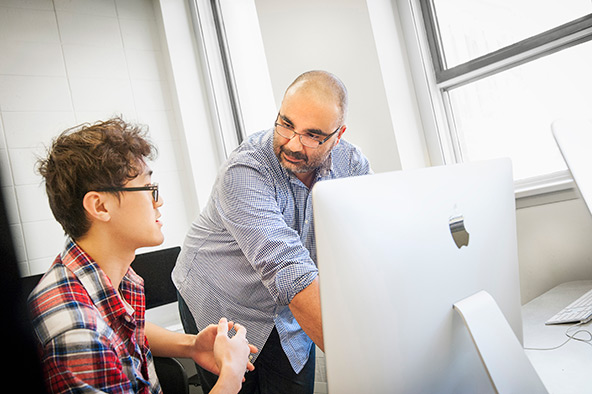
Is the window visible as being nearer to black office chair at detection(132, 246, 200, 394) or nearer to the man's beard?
the man's beard

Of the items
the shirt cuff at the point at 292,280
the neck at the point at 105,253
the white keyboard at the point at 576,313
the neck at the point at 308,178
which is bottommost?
the white keyboard at the point at 576,313

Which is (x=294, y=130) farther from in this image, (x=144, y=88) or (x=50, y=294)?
(x=144, y=88)

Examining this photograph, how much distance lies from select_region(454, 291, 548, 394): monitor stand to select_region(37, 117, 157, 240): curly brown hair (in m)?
0.72

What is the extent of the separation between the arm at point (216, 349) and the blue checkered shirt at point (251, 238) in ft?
0.56

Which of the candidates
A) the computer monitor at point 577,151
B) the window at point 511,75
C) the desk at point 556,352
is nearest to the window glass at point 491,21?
the window at point 511,75

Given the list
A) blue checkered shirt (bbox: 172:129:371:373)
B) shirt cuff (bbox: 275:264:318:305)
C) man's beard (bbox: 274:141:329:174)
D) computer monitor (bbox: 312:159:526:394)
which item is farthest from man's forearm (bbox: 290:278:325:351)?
man's beard (bbox: 274:141:329:174)

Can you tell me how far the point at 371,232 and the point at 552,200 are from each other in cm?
139

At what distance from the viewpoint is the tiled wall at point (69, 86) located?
2736 millimetres

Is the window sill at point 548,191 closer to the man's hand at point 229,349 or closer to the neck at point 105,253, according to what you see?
the man's hand at point 229,349

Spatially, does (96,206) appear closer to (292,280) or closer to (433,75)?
(292,280)

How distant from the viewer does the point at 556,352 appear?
42.3 inches

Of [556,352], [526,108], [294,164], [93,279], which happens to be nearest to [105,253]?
[93,279]

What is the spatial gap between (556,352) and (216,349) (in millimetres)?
769

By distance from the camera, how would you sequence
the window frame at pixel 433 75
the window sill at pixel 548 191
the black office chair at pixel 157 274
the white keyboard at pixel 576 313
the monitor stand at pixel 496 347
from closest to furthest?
the monitor stand at pixel 496 347 < the white keyboard at pixel 576 313 < the window sill at pixel 548 191 < the window frame at pixel 433 75 < the black office chair at pixel 157 274
